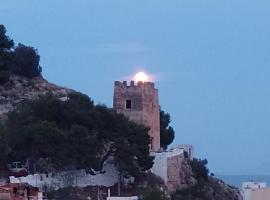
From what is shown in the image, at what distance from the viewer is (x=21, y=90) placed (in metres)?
76.6

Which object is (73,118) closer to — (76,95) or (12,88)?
(76,95)

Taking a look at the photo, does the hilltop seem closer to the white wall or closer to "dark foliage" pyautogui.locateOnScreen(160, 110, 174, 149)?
the white wall

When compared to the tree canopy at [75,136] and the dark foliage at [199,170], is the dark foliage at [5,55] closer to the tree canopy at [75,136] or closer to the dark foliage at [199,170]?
the tree canopy at [75,136]

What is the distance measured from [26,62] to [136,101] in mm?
14947

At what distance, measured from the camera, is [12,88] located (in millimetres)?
76812

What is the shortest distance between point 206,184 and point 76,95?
988 cm

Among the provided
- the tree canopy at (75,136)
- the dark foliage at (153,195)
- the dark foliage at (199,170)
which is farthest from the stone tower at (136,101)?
the dark foliage at (153,195)

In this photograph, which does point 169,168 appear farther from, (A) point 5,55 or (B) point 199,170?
(A) point 5,55

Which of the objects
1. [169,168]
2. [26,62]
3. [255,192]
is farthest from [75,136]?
[26,62]

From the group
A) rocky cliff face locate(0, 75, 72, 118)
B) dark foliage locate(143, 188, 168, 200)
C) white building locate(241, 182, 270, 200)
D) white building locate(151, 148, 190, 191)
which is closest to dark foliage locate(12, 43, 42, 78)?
rocky cliff face locate(0, 75, 72, 118)

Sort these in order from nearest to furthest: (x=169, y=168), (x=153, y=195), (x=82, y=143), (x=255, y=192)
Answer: (x=153, y=195)
(x=82, y=143)
(x=169, y=168)
(x=255, y=192)

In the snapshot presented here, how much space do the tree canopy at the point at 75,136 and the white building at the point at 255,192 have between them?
6978 mm

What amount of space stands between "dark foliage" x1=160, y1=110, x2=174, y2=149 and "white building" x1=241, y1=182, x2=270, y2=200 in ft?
20.8

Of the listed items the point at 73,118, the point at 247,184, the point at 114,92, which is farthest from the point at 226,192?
the point at 73,118
